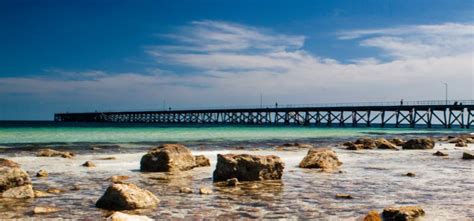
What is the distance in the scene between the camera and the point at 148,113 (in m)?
139

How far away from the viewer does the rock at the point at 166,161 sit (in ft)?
41.3

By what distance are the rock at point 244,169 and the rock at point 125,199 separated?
10.8 feet

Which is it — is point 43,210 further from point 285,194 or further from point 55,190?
point 285,194

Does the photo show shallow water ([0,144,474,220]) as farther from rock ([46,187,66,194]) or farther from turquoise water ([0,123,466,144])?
turquoise water ([0,123,466,144])

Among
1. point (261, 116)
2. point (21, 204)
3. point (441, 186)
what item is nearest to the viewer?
point (21, 204)

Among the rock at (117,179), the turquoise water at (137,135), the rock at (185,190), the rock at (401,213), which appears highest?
the rock at (401,213)

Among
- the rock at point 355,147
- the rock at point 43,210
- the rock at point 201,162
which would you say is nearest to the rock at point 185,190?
the rock at point 43,210

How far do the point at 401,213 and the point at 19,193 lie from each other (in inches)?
239

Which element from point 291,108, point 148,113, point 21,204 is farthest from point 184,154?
point 148,113

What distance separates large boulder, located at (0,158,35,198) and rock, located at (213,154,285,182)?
3.90m

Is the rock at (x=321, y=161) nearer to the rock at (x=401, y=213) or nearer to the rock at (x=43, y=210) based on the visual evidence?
the rock at (x=401, y=213)

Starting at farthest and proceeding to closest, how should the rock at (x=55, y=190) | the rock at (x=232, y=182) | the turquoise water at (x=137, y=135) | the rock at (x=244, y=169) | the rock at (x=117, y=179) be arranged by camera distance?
1. the turquoise water at (x=137, y=135)
2. the rock at (x=244, y=169)
3. the rock at (x=117, y=179)
4. the rock at (x=232, y=182)
5. the rock at (x=55, y=190)

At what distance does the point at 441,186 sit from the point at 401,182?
0.89 metres

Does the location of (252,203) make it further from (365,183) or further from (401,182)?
(401,182)
